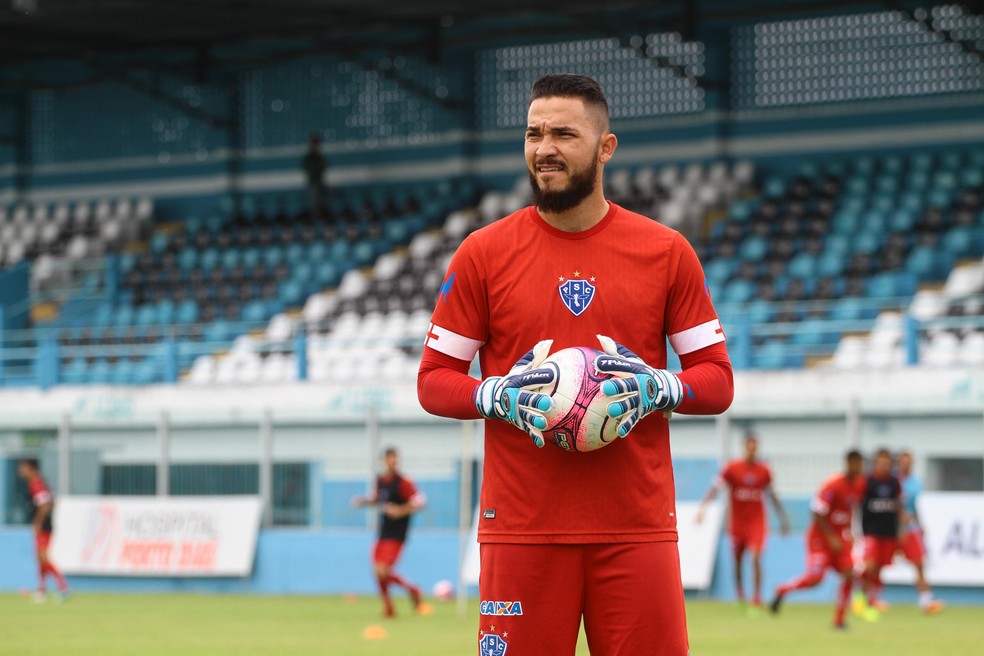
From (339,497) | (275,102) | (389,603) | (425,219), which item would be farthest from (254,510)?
(275,102)

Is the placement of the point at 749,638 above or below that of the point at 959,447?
below

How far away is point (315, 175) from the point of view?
34.4 metres

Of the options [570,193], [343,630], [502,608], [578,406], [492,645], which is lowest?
[343,630]

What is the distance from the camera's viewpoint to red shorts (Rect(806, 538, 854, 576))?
17078 millimetres

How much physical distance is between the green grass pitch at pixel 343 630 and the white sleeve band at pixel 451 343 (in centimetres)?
919

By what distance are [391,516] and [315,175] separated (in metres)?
16.0

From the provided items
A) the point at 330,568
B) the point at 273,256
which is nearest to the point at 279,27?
the point at 273,256

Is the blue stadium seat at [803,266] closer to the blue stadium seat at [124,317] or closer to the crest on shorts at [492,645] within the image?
the blue stadium seat at [124,317]

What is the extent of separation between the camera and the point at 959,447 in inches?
815

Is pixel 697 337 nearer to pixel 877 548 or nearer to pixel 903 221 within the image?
pixel 877 548

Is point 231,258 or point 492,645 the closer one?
point 492,645

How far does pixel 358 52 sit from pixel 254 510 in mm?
11931

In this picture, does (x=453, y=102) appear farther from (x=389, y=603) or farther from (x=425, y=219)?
(x=389, y=603)

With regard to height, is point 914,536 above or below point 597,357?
below
